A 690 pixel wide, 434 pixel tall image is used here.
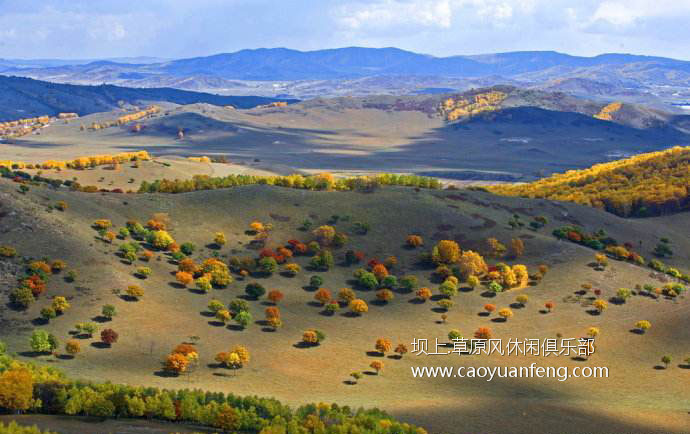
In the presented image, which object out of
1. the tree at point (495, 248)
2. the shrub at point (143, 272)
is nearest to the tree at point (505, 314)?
the tree at point (495, 248)

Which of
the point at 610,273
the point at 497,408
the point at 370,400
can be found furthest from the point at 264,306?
the point at 610,273

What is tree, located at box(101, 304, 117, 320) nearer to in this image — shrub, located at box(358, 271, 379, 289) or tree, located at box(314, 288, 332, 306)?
tree, located at box(314, 288, 332, 306)

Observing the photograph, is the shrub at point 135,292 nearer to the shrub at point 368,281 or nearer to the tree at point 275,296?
the tree at point 275,296

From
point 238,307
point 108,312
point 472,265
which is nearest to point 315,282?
point 238,307

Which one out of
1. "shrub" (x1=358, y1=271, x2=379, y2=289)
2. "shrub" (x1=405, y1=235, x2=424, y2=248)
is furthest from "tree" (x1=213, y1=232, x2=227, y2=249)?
"shrub" (x1=405, y1=235, x2=424, y2=248)

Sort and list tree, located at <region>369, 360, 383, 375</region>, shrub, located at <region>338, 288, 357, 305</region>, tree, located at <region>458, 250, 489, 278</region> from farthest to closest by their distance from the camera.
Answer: tree, located at <region>458, 250, 489, 278</region> < shrub, located at <region>338, 288, 357, 305</region> < tree, located at <region>369, 360, 383, 375</region>

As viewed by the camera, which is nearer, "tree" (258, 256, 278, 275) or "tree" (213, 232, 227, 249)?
"tree" (258, 256, 278, 275)
